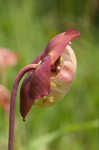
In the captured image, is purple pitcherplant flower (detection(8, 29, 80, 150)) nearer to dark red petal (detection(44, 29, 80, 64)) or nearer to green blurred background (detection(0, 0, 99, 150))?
dark red petal (detection(44, 29, 80, 64))

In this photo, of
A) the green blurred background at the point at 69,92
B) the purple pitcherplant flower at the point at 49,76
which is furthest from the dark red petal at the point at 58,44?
the green blurred background at the point at 69,92

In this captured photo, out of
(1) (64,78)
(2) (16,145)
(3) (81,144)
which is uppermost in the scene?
(1) (64,78)

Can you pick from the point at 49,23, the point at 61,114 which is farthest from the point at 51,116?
the point at 49,23

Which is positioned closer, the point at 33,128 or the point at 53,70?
the point at 53,70

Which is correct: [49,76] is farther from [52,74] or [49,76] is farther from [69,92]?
[69,92]

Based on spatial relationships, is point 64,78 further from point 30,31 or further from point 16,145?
point 30,31

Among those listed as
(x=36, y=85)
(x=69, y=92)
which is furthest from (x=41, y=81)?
(x=69, y=92)

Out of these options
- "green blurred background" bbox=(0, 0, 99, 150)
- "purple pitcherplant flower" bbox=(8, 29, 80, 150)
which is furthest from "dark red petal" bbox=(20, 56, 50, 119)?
"green blurred background" bbox=(0, 0, 99, 150)
